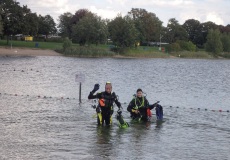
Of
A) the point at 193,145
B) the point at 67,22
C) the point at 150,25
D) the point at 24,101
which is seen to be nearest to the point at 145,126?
the point at 193,145

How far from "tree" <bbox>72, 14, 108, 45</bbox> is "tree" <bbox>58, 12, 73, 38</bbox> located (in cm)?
5221

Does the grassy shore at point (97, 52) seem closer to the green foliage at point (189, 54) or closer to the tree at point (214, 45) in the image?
the green foliage at point (189, 54)

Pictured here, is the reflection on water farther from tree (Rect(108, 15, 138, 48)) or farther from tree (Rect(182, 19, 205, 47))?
tree (Rect(182, 19, 205, 47))

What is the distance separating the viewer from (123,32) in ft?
351

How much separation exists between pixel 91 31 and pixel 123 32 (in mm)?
9925

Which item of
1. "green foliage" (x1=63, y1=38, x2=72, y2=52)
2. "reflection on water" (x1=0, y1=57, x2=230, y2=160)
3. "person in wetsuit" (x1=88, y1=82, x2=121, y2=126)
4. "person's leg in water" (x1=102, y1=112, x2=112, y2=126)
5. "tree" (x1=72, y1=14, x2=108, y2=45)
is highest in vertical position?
"tree" (x1=72, y1=14, x2=108, y2=45)

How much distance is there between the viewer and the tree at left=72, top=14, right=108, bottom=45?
99.8m

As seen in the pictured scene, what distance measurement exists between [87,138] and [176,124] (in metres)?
5.26

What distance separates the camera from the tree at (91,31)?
99.8m

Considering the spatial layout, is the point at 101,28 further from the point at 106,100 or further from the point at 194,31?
the point at 106,100

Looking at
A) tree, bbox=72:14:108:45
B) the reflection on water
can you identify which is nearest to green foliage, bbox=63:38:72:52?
tree, bbox=72:14:108:45

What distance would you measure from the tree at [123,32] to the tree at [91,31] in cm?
529

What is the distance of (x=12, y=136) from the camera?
14469mm

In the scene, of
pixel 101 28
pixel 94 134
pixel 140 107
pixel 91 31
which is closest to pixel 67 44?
pixel 91 31
